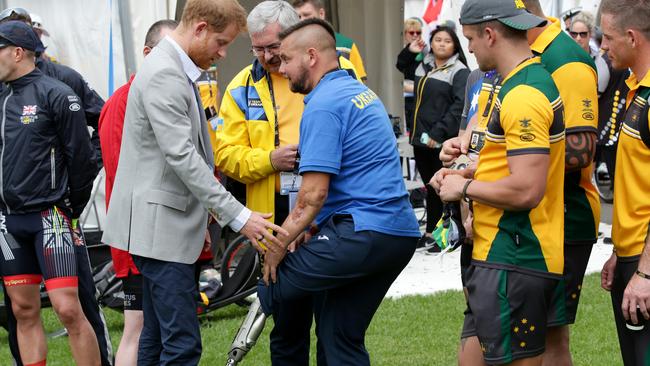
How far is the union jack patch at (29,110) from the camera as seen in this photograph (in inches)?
217

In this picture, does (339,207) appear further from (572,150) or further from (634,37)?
(634,37)

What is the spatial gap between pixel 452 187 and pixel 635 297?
0.83m

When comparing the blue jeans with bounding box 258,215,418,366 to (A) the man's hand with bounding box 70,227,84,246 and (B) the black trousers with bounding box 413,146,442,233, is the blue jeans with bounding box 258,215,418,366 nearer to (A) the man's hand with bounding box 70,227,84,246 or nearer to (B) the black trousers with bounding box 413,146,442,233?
(A) the man's hand with bounding box 70,227,84,246

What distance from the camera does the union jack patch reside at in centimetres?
550

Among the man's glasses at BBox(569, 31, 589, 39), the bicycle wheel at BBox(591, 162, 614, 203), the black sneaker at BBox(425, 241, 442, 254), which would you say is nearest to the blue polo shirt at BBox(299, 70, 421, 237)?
the black sneaker at BBox(425, 241, 442, 254)

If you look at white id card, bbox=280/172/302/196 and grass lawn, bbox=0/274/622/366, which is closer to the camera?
white id card, bbox=280/172/302/196

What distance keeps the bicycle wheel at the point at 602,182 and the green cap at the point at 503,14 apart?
8402mm

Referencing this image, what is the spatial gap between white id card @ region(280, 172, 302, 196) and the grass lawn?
1611 millimetres

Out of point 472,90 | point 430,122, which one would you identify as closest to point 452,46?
point 430,122

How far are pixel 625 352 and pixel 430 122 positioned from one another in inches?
233

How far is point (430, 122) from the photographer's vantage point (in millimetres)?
9906

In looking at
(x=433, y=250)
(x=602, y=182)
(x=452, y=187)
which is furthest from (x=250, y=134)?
(x=602, y=182)

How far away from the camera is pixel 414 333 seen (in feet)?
22.7

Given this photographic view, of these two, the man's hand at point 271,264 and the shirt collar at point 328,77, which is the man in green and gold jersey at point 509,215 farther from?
the man's hand at point 271,264
